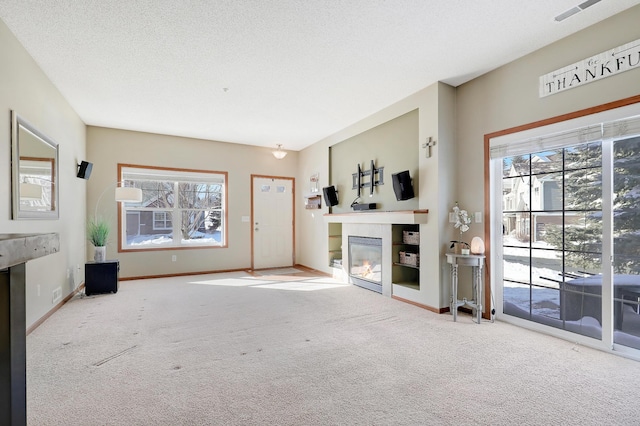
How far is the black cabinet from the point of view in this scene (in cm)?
469

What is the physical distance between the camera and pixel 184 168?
6.36 metres

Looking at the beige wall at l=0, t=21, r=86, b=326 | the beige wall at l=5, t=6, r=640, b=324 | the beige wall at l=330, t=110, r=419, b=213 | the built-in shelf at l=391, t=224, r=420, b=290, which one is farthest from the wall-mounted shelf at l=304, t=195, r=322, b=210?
the beige wall at l=0, t=21, r=86, b=326

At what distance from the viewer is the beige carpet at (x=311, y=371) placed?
188cm

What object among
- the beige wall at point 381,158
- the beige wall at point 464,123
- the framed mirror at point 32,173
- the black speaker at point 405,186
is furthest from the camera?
the beige wall at point 381,158

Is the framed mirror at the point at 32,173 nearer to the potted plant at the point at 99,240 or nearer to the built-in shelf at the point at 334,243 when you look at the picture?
the potted plant at the point at 99,240

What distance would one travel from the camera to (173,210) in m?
6.34

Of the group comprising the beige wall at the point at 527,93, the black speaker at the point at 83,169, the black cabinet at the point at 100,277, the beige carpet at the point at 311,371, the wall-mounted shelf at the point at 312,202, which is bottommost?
the beige carpet at the point at 311,371

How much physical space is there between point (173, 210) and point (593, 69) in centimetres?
647

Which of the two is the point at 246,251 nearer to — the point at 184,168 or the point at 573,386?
the point at 184,168

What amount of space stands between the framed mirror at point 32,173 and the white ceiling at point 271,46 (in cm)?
81

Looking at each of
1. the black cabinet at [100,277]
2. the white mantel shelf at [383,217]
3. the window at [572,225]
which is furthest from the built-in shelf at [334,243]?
the black cabinet at [100,277]

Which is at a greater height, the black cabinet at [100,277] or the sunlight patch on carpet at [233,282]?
the black cabinet at [100,277]

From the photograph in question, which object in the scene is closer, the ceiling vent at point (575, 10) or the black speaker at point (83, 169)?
the ceiling vent at point (575, 10)

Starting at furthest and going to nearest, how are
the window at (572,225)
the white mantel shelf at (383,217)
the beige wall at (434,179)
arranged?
1. the white mantel shelf at (383,217)
2. the beige wall at (434,179)
3. the window at (572,225)
